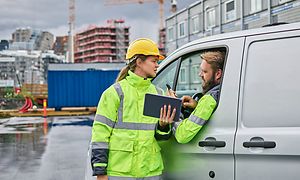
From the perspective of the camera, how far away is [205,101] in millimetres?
3092

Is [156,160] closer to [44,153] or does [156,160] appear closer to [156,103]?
[156,103]

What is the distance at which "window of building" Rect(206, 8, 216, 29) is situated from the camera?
103ft

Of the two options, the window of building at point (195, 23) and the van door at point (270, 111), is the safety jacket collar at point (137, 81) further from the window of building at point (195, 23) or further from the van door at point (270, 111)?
the window of building at point (195, 23)

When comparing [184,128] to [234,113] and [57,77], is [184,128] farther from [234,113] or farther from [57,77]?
[57,77]

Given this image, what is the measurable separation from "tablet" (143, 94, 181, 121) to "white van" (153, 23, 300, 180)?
0.98 ft

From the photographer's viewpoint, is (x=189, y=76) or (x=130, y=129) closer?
(x=130, y=129)

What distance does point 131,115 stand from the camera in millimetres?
3123

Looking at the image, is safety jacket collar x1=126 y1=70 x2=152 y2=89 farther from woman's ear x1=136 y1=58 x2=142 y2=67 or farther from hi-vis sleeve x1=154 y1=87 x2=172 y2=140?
hi-vis sleeve x1=154 y1=87 x2=172 y2=140

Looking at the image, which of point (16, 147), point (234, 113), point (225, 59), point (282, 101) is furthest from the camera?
point (16, 147)

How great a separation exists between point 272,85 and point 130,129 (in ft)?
3.41

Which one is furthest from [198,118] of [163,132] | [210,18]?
[210,18]

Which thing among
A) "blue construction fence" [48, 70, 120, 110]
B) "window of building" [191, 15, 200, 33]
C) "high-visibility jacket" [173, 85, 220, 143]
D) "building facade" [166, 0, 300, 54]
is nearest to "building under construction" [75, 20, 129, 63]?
"building facade" [166, 0, 300, 54]

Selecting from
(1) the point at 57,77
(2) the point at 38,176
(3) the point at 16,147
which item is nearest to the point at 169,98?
(2) the point at 38,176

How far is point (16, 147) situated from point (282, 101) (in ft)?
34.4
